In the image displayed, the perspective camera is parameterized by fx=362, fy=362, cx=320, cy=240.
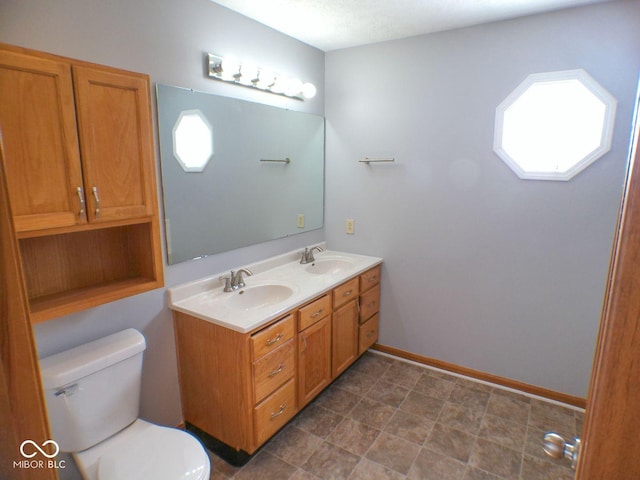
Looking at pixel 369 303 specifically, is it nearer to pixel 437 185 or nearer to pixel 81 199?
pixel 437 185

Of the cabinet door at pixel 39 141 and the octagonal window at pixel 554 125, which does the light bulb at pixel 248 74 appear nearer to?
the cabinet door at pixel 39 141

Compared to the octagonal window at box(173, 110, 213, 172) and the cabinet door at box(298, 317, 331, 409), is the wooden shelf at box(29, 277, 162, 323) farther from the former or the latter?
the cabinet door at box(298, 317, 331, 409)

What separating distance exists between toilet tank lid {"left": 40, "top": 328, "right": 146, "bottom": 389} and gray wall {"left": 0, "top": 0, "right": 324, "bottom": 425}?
64mm

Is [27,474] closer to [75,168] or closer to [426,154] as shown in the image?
[75,168]

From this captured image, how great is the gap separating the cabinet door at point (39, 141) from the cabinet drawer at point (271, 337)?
94cm

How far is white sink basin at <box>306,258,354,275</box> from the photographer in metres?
2.89

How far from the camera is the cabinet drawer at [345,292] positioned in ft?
7.93

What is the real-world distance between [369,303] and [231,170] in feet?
4.82

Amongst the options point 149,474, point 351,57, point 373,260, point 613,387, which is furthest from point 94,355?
point 351,57

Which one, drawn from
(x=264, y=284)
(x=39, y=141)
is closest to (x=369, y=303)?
(x=264, y=284)

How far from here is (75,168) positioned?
1297 mm

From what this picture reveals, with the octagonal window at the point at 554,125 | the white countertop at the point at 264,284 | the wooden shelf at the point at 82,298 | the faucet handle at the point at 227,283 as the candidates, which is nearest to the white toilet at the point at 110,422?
the wooden shelf at the point at 82,298

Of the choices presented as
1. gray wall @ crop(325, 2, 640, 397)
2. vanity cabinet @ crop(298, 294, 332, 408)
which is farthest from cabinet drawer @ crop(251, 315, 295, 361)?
gray wall @ crop(325, 2, 640, 397)

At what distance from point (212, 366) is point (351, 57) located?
96.1 inches
